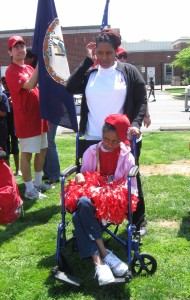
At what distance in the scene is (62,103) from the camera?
5070mm

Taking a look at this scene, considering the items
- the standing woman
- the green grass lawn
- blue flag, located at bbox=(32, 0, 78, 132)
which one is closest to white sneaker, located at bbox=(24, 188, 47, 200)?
the green grass lawn

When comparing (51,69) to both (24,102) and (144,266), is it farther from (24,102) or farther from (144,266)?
(144,266)

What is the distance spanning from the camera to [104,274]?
303 cm

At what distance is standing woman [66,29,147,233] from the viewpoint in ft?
12.0

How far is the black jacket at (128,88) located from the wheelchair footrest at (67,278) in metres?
1.36

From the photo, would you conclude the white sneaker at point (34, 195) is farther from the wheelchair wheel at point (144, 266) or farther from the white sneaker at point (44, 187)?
the wheelchair wheel at point (144, 266)

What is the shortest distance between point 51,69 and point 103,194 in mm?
2156

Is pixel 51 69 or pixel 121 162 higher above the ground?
pixel 51 69

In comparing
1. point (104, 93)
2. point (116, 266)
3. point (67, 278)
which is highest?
point (104, 93)

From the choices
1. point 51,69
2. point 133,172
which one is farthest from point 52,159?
point 133,172

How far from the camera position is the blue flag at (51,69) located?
4.92m

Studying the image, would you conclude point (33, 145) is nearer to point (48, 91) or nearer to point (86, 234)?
point (48, 91)

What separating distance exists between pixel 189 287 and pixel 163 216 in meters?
1.62

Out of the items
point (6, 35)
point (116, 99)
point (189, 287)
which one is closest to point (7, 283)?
point (189, 287)
